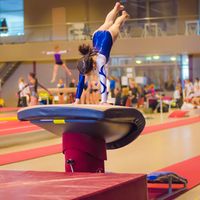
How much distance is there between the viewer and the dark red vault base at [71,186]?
11.2 feet

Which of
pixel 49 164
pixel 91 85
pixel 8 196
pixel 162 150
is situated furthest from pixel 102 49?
pixel 91 85

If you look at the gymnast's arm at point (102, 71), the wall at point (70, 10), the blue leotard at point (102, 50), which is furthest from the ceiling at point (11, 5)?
the gymnast's arm at point (102, 71)

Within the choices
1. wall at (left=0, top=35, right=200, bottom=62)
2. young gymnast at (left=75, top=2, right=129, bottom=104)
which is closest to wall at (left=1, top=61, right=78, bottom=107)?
wall at (left=0, top=35, right=200, bottom=62)

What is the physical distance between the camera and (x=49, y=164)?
22.6 ft

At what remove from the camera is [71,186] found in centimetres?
370

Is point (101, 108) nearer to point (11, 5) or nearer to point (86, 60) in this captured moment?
point (86, 60)

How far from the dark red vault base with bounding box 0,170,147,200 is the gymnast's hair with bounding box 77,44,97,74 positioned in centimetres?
193

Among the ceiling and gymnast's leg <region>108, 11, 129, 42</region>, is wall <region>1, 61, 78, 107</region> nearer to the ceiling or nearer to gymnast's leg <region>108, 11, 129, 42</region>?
the ceiling

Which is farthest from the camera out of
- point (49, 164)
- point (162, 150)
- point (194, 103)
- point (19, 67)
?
point (19, 67)

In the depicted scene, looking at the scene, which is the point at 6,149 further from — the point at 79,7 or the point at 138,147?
the point at 79,7

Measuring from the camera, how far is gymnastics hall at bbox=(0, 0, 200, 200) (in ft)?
13.9

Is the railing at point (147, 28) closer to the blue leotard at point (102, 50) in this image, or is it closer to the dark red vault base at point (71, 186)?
the blue leotard at point (102, 50)

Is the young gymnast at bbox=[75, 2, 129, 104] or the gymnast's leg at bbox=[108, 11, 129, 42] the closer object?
the young gymnast at bbox=[75, 2, 129, 104]

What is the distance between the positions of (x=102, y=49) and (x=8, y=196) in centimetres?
332
